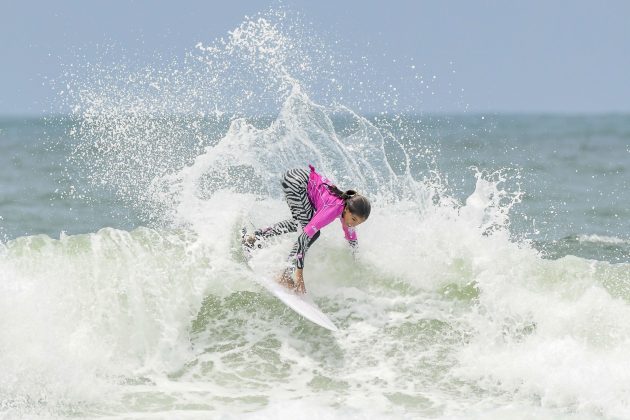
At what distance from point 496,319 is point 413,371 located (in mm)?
997

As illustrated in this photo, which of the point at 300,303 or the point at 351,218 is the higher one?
the point at 351,218

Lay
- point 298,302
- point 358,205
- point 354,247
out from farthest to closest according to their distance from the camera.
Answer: point 354,247 → point 298,302 → point 358,205

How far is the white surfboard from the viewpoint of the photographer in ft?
24.0

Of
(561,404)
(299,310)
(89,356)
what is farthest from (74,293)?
(561,404)

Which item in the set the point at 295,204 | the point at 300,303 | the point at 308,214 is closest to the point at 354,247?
the point at 308,214

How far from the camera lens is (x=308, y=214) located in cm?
774

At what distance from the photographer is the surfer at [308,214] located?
7.14m

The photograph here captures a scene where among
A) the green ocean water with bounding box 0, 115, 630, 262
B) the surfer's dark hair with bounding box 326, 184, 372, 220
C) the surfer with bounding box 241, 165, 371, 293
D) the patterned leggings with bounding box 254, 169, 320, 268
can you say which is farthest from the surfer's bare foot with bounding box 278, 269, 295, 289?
the green ocean water with bounding box 0, 115, 630, 262

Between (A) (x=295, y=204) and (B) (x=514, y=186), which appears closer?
(A) (x=295, y=204)

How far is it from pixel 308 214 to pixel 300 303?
32.4 inches

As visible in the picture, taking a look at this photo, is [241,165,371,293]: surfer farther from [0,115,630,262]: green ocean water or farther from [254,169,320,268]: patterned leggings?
[0,115,630,262]: green ocean water

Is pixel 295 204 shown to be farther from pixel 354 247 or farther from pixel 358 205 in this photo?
pixel 358 205

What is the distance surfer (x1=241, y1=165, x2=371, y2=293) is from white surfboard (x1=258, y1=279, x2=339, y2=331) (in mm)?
74

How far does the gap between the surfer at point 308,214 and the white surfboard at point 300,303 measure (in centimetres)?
7
